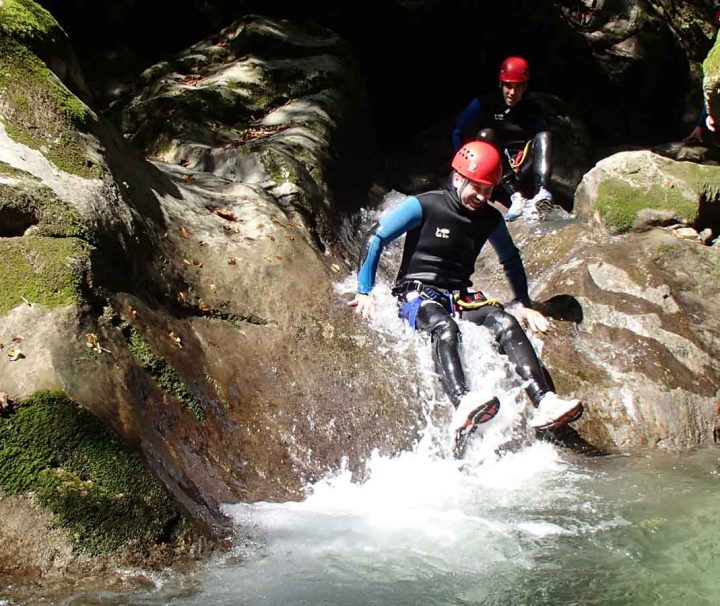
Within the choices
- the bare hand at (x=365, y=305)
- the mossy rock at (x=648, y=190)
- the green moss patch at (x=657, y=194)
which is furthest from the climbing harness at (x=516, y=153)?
the bare hand at (x=365, y=305)

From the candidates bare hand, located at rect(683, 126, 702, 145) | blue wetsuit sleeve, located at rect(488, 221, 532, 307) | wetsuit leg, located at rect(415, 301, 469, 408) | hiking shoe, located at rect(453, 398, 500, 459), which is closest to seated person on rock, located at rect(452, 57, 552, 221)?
blue wetsuit sleeve, located at rect(488, 221, 532, 307)

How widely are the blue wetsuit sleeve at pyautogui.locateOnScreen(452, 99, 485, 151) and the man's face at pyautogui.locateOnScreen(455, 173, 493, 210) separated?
3.11m

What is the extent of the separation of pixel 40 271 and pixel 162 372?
0.88m

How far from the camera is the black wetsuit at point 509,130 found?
8.36m

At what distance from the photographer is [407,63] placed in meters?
12.5

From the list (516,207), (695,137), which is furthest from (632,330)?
(695,137)

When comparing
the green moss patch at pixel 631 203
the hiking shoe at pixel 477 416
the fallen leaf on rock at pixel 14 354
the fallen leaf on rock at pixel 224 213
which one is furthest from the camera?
the green moss patch at pixel 631 203

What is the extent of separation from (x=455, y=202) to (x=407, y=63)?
7868 mm

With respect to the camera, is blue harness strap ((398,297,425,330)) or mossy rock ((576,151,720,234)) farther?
mossy rock ((576,151,720,234))

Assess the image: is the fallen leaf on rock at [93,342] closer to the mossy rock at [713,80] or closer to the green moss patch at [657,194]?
the mossy rock at [713,80]

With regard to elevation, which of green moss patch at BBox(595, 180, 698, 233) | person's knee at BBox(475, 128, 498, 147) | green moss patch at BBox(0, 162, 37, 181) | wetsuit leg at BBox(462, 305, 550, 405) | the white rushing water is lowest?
the white rushing water

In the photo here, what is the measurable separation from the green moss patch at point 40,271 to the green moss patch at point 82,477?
2.10 feet

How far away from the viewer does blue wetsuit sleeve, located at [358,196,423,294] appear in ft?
17.5

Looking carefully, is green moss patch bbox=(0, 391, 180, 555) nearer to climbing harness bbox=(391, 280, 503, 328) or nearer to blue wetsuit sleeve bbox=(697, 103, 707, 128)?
climbing harness bbox=(391, 280, 503, 328)
